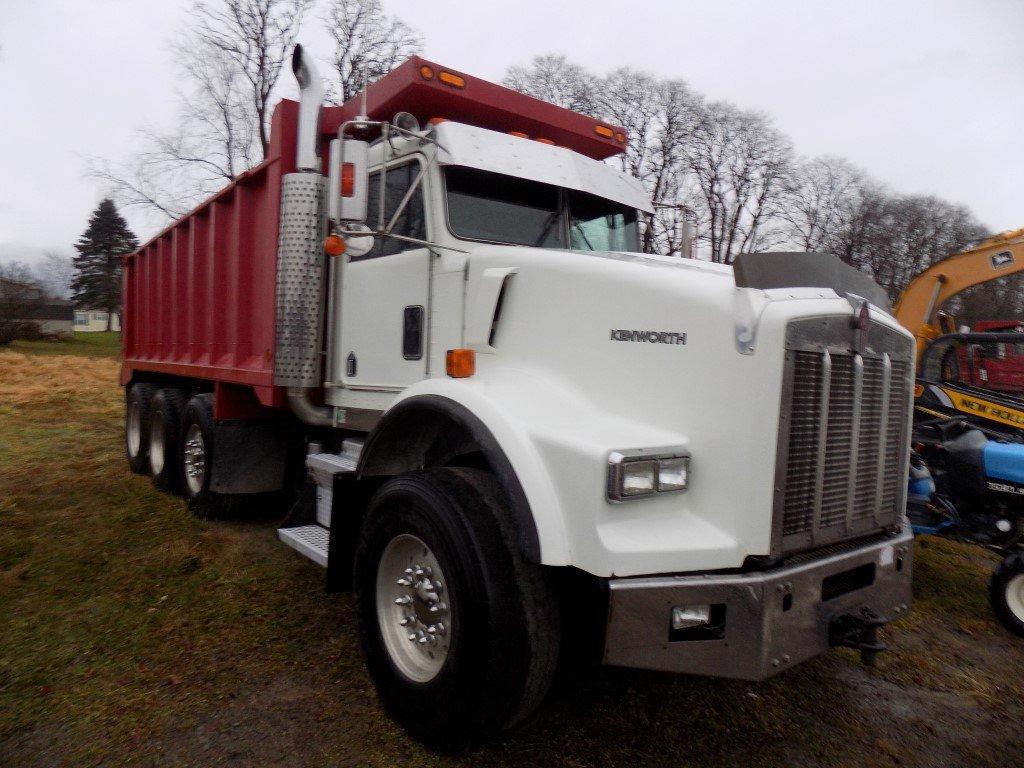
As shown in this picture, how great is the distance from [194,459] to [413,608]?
4232 mm

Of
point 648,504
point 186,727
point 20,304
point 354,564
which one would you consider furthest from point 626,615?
point 20,304

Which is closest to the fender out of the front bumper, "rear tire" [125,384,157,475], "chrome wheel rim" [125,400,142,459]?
the front bumper

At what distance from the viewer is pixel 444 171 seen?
394 centimetres

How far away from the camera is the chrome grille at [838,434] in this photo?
2.67 meters

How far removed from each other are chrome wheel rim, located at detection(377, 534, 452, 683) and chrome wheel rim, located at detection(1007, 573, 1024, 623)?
400 centimetres

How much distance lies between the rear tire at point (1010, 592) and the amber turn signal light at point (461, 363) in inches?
154

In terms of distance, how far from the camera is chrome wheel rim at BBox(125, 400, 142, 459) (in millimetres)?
8266

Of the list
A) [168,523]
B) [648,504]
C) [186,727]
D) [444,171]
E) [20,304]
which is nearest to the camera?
[648,504]

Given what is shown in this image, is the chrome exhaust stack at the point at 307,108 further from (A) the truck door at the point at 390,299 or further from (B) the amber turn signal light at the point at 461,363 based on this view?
(B) the amber turn signal light at the point at 461,363

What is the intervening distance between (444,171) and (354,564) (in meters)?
2.13

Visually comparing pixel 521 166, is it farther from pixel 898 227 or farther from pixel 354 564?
pixel 898 227

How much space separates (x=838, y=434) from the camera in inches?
115

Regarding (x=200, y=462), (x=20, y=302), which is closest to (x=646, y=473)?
(x=200, y=462)

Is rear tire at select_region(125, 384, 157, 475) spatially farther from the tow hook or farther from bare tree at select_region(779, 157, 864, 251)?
bare tree at select_region(779, 157, 864, 251)
